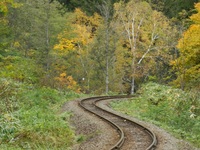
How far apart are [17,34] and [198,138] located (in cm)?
3614

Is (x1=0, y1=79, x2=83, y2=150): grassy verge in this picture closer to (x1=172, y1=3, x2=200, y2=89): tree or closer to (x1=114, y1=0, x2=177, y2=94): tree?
(x1=172, y1=3, x2=200, y2=89): tree

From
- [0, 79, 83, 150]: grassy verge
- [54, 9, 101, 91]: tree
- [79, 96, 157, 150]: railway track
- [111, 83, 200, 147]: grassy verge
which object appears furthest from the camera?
[54, 9, 101, 91]: tree

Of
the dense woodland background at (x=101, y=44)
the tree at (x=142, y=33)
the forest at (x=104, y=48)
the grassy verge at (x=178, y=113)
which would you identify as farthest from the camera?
the tree at (x=142, y=33)

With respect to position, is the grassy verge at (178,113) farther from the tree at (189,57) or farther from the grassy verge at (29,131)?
the tree at (189,57)

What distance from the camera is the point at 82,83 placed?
157 ft

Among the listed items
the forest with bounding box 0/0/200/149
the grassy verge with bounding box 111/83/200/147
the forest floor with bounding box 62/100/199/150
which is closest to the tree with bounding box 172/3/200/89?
the forest with bounding box 0/0/200/149

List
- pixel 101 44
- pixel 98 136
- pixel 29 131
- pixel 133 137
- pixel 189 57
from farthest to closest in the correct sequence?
pixel 101 44, pixel 189 57, pixel 98 136, pixel 133 137, pixel 29 131

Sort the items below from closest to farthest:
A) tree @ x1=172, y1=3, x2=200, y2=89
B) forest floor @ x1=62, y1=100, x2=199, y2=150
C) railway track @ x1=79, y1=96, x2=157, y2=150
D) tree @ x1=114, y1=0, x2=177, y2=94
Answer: railway track @ x1=79, y1=96, x2=157, y2=150 < forest floor @ x1=62, y1=100, x2=199, y2=150 < tree @ x1=172, y1=3, x2=200, y2=89 < tree @ x1=114, y1=0, x2=177, y2=94

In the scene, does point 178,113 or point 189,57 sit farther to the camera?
point 189,57

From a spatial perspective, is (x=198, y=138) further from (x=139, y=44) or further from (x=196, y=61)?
(x=139, y=44)

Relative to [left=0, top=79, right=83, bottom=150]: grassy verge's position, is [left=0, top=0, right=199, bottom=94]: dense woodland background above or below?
above

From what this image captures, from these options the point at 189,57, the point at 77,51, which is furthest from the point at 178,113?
the point at 77,51

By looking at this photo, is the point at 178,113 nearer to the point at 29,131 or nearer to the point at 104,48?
the point at 29,131

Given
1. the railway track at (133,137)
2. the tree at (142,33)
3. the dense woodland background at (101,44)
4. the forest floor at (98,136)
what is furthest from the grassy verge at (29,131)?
the tree at (142,33)
